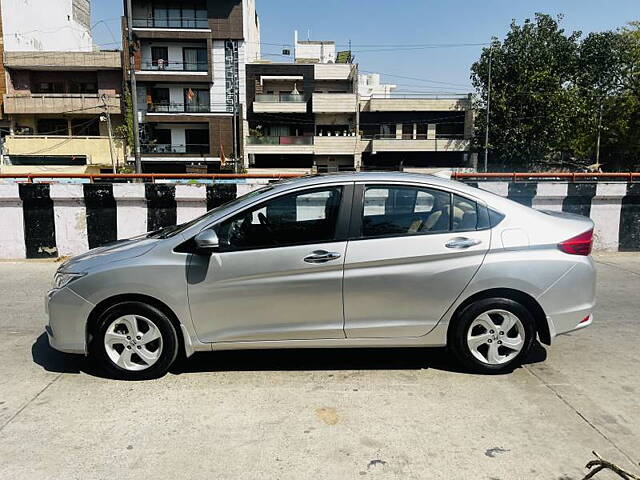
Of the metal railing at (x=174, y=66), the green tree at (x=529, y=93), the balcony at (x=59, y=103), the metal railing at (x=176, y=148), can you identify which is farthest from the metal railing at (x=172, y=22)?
the green tree at (x=529, y=93)

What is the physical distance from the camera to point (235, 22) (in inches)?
1763

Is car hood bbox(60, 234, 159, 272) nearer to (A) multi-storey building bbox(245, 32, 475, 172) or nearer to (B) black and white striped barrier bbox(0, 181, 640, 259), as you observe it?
(B) black and white striped barrier bbox(0, 181, 640, 259)

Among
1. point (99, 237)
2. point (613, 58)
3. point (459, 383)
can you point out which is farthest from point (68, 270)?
point (613, 58)

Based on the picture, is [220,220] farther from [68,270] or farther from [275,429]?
[275,429]

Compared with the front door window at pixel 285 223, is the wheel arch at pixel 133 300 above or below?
below

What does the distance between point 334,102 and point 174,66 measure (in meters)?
14.4

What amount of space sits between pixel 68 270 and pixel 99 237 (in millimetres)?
5046

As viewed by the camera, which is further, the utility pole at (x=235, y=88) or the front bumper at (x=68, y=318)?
the utility pole at (x=235, y=88)

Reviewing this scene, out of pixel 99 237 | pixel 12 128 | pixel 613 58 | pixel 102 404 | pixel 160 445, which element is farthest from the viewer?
pixel 613 58

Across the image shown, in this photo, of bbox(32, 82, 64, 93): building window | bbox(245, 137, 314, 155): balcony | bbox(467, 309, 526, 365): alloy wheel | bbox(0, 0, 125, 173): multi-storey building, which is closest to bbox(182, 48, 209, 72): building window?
bbox(0, 0, 125, 173): multi-storey building

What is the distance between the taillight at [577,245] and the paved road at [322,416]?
38.6 inches

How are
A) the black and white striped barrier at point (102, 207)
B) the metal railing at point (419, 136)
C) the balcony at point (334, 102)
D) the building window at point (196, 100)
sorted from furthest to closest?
the metal railing at point (419, 136) → the balcony at point (334, 102) → the building window at point (196, 100) → the black and white striped barrier at point (102, 207)

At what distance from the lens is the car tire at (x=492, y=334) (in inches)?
157

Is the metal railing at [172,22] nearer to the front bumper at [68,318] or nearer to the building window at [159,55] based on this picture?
Result: the building window at [159,55]
